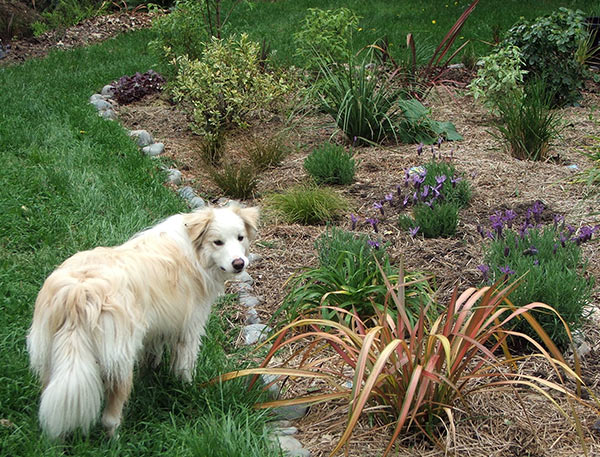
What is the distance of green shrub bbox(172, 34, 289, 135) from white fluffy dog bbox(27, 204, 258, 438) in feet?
12.5

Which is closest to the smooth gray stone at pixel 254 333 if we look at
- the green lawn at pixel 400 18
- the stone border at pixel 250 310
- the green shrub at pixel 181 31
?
the stone border at pixel 250 310

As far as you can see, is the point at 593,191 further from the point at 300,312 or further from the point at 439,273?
the point at 300,312

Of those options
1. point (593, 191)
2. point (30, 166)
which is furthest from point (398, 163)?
point (30, 166)

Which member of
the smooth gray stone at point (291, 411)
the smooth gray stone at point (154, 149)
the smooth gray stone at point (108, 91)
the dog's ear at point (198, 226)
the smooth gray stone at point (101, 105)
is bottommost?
the smooth gray stone at point (108, 91)

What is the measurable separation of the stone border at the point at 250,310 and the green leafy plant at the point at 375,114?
70.1 inches

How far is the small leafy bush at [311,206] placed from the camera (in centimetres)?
513

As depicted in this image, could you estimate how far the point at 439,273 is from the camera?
166 inches

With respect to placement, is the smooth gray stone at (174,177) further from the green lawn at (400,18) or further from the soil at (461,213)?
the green lawn at (400,18)

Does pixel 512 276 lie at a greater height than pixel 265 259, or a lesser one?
greater

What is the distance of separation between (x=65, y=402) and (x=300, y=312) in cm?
169

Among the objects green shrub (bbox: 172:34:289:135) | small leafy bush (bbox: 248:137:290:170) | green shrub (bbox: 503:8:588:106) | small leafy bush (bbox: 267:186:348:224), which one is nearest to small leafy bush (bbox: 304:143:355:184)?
small leafy bush (bbox: 267:186:348:224)

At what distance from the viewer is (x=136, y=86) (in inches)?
330

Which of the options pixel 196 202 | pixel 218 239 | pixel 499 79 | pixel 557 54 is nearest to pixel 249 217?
pixel 218 239

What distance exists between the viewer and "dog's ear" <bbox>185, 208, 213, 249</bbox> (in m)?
2.93
